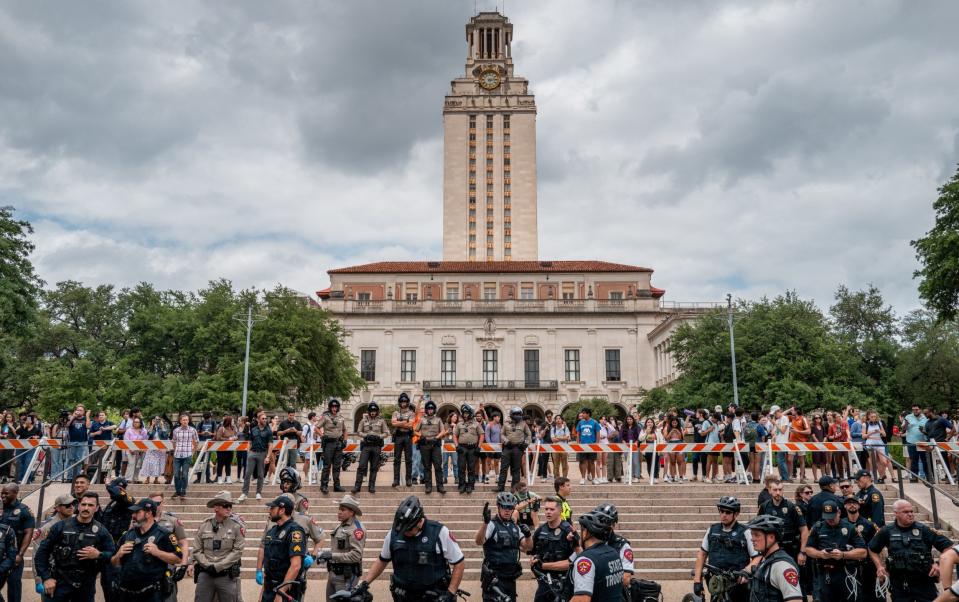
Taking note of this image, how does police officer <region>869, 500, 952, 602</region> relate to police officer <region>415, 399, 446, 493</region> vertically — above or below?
below

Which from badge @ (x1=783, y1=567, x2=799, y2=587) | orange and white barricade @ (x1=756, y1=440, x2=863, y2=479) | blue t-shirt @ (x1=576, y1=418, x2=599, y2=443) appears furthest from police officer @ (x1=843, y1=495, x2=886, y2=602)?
blue t-shirt @ (x1=576, y1=418, x2=599, y2=443)

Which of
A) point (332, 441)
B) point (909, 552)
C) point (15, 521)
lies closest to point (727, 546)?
point (909, 552)

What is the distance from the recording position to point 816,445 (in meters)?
16.8

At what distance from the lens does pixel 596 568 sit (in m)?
5.44

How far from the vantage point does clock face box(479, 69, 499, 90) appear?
3762 inches

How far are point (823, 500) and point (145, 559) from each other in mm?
7894

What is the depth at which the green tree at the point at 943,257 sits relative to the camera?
80.8ft

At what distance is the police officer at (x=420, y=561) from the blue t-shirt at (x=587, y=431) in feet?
42.4

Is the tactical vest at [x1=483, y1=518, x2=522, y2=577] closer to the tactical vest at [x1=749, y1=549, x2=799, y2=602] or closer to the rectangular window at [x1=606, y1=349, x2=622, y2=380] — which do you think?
the tactical vest at [x1=749, y1=549, x2=799, y2=602]

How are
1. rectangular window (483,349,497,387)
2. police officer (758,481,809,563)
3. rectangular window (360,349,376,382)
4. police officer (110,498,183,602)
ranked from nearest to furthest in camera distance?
police officer (110,498,183,602), police officer (758,481,809,563), rectangular window (360,349,376,382), rectangular window (483,349,497,387)

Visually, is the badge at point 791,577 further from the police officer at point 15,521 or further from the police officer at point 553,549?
the police officer at point 15,521

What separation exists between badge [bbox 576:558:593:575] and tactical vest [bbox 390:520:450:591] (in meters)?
1.26

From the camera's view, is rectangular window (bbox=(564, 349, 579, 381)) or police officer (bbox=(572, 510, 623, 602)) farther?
rectangular window (bbox=(564, 349, 579, 381))

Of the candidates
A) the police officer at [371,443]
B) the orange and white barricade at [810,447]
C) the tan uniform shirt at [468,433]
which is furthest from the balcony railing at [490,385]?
the police officer at [371,443]
